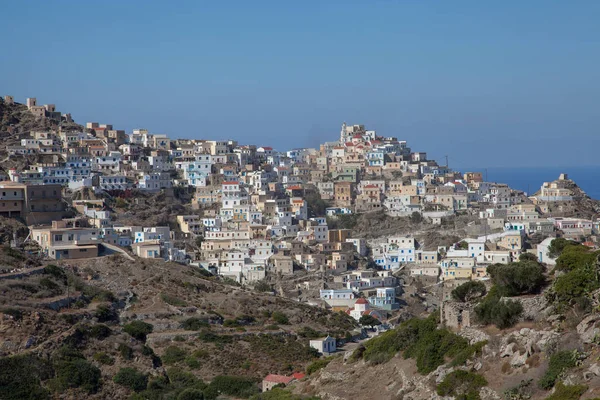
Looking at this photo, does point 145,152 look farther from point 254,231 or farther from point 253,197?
point 254,231

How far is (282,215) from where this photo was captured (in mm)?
75750

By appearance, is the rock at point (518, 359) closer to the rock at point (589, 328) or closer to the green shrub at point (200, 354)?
the rock at point (589, 328)

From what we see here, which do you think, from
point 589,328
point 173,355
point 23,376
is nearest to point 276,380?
point 173,355

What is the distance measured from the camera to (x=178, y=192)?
264 ft

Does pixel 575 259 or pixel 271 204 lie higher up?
pixel 271 204

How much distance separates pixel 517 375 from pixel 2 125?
67527 millimetres

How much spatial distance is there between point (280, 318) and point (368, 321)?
5132mm

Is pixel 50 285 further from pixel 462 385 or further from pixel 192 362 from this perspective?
pixel 462 385

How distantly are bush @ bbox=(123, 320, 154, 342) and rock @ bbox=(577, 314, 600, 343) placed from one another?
25805mm

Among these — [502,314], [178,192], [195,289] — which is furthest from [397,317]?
[502,314]

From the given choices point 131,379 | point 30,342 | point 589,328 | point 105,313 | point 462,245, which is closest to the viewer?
point 589,328

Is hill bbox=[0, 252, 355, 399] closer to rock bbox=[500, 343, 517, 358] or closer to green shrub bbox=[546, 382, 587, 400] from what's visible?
rock bbox=[500, 343, 517, 358]

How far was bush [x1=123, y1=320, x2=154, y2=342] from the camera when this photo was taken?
157 ft

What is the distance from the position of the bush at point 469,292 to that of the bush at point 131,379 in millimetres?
12716
